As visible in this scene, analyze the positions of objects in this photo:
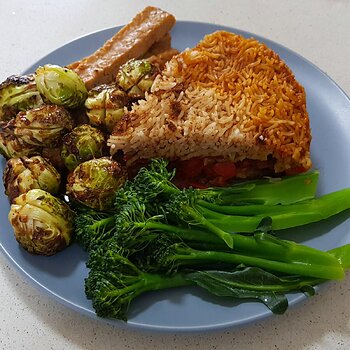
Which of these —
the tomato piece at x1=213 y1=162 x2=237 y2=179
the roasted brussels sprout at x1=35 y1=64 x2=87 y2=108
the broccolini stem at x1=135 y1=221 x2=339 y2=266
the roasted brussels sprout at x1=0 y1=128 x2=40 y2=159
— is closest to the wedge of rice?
the tomato piece at x1=213 y1=162 x2=237 y2=179

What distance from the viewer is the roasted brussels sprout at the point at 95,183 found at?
95.7 inches

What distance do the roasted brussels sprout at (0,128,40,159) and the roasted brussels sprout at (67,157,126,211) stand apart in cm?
31

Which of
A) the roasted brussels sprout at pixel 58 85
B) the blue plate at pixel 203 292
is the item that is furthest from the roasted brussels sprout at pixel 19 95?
the blue plate at pixel 203 292

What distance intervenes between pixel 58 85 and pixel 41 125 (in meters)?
0.23

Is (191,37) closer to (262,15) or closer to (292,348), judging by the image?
(262,15)

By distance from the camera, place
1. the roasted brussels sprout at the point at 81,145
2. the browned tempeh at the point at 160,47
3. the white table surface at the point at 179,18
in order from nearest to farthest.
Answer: the white table surface at the point at 179,18 → the roasted brussels sprout at the point at 81,145 → the browned tempeh at the point at 160,47

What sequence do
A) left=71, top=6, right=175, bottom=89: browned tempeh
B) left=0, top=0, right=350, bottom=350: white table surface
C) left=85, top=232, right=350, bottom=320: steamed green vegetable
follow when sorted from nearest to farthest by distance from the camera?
1. left=85, top=232, right=350, bottom=320: steamed green vegetable
2. left=0, top=0, right=350, bottom=350: white table surface
3. left=71, top=6, right=175, bottom=89: browned tempeh

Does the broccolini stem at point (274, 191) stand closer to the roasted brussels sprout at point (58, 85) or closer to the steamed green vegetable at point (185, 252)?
the steamed green vegetable at point (185, 252)

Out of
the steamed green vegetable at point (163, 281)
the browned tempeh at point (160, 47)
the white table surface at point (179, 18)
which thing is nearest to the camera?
the steamed green vegetable at point (163, 281)

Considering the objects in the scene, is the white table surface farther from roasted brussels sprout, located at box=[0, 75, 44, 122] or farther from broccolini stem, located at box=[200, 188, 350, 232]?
roasted brussels sprout, located at box=[0, 75, 44, 122]

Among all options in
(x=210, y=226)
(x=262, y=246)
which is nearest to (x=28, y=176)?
(x=210, y=226)

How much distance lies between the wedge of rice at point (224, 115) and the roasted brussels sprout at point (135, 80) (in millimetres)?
67

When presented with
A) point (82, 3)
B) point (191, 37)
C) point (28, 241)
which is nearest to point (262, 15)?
point (191, 37)

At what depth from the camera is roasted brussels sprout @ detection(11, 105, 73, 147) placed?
262cm
